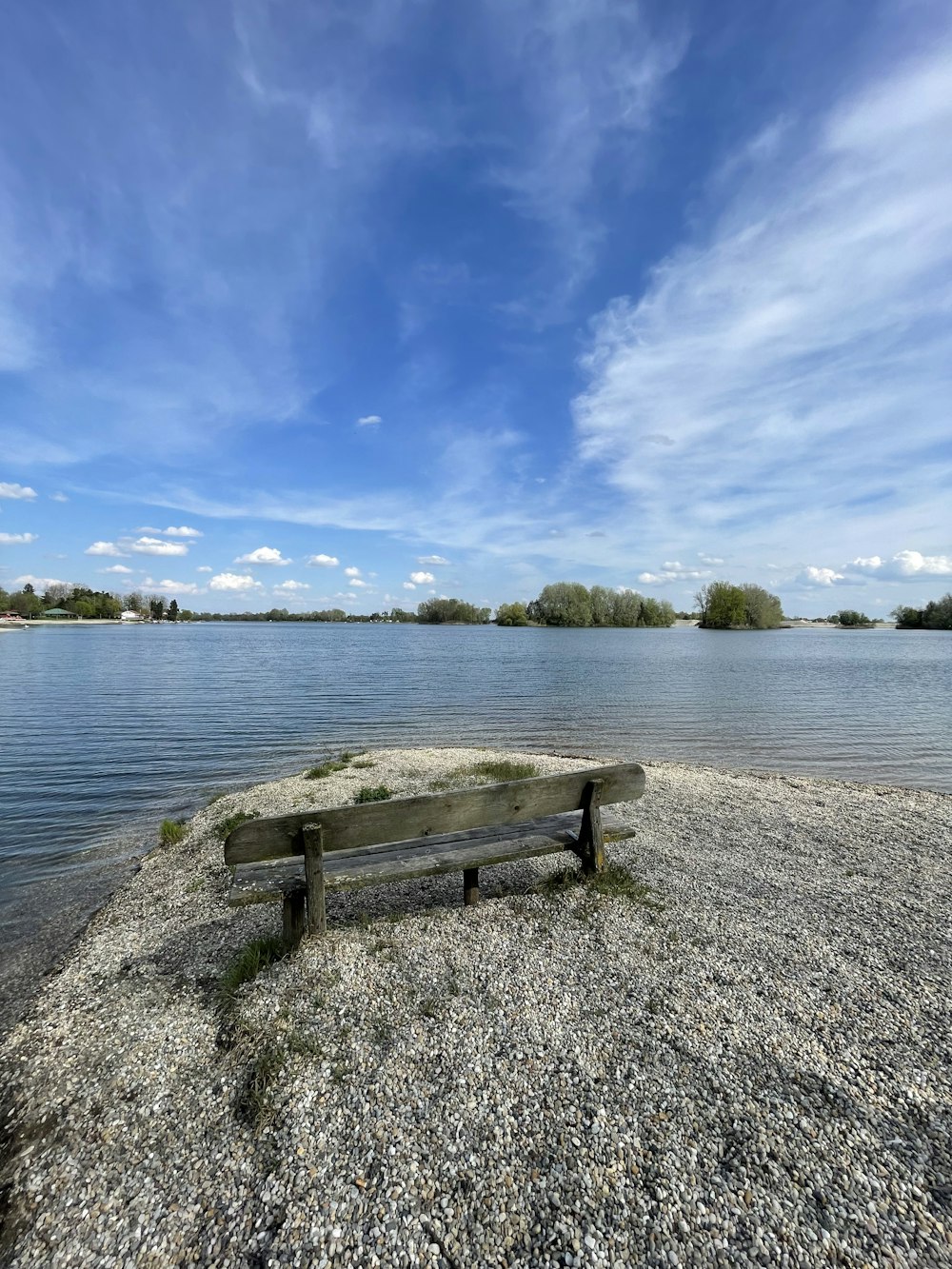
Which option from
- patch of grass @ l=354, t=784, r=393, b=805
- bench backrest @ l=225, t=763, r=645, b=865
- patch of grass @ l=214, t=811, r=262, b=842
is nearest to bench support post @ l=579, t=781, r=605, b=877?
bench backrest @ l=225, t=763, r=645, b=865

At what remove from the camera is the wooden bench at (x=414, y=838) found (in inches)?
206

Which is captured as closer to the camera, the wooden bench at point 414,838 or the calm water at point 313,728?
the wooden bench at point 414,838

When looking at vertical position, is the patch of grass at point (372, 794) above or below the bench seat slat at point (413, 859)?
below

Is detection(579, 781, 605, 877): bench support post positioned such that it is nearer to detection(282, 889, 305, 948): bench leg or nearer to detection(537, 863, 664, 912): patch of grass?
detection(537, 863, 664, 912): patch of grass

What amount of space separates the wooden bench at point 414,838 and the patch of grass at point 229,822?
4.02m

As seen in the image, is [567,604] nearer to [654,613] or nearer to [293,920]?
[654,613]

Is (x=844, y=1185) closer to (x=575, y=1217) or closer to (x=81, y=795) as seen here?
(x=575, y=1217)

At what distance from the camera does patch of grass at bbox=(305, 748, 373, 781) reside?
1370cm

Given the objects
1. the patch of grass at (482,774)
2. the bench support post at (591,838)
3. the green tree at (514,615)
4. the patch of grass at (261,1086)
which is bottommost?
the patch of grass at (482,774)

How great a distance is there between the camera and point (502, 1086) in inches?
→ 154

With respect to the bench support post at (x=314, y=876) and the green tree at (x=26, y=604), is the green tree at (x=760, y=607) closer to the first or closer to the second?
the bench support post at (x=314, y=876)

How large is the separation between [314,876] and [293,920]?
0.62 meters

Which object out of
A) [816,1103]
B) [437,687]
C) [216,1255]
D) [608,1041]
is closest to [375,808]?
[608,1041]

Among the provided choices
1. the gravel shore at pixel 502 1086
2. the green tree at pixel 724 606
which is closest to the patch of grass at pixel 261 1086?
the gravel shore at pixel 502 1086
